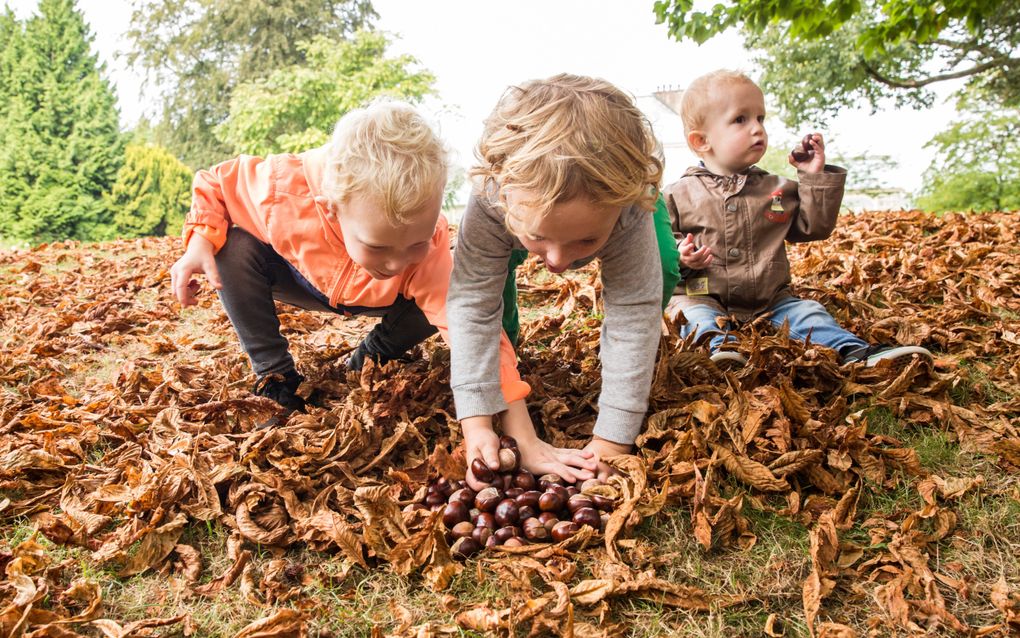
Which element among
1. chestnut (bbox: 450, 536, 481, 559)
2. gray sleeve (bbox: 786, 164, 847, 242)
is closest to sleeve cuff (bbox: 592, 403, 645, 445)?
chestnut (bbox: 450, 536, 481, 559)

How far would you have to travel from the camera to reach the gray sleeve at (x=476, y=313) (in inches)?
95.6

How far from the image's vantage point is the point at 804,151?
339 centimetres

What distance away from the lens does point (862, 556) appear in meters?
1.96

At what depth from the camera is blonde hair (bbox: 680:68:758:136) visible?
3354mm

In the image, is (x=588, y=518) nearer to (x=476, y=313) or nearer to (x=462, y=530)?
(x=462, y=530)

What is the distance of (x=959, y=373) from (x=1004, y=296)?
1350 mm

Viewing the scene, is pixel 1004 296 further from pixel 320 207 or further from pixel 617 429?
pixel 320 207

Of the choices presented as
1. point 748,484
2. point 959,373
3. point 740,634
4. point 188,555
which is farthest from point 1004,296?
point 188,555

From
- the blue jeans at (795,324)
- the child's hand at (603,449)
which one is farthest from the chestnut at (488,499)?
the blue jeans at (795,324)

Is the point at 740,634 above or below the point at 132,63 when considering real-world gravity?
below

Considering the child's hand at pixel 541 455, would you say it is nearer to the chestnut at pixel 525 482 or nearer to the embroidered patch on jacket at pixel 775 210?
the chestnut at pixel 525 482

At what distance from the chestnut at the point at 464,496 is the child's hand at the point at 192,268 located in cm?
129

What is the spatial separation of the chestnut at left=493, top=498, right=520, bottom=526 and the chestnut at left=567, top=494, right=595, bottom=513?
17 cm

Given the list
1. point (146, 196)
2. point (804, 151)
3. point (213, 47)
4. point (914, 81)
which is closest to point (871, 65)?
point (914, 81)
